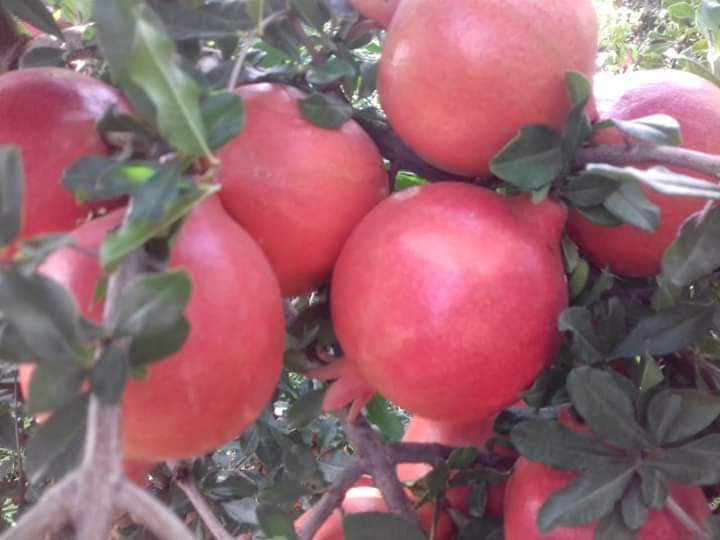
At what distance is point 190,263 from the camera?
0.42 metres

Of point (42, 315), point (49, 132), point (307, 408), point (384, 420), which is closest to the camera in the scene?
point (42, 315)

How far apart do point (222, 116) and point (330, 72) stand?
15cm

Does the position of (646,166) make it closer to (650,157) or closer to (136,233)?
(650,157)

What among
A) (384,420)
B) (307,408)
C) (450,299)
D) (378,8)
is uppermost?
(378,8)

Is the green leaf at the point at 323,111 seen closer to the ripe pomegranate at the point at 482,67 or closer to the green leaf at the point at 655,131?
the ripe pomegranate at the point at 482,67

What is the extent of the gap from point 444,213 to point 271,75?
166 mm

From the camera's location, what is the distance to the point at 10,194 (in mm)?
340

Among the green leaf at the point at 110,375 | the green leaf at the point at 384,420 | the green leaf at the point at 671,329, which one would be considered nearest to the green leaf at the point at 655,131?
the green leaf at the point at 671,329

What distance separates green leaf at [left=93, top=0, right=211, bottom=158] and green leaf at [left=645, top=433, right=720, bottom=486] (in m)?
0.34

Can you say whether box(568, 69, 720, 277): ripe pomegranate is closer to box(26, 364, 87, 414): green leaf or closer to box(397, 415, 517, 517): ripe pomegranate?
box(397, 415, 517, 517): ripe pomegranate

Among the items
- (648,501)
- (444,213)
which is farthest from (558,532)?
(444,213)

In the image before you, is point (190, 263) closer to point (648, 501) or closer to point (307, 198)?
point (307, 198)

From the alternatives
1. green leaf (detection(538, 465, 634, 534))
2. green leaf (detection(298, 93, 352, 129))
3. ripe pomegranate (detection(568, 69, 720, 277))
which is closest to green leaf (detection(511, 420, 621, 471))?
green leaf (detection(538, 465, 634, 534))

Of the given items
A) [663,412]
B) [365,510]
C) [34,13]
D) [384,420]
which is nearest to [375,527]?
[365,510]
